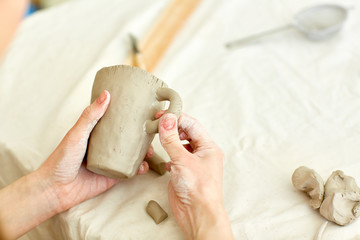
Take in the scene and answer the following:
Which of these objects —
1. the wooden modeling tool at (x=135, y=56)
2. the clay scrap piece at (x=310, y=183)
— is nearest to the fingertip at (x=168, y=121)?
the clay scrap piece at (x=310, y=183)

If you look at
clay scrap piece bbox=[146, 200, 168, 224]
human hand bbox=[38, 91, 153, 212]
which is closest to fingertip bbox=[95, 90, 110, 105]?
human hand bbox=[38, 91, 153, 212]

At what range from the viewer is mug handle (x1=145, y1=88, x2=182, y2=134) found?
29.8 inches

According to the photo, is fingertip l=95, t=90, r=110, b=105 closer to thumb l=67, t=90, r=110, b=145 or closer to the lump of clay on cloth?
thumb l=67, t=90, r=110, b=145

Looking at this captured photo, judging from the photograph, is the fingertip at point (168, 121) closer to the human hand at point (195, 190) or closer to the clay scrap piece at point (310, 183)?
the human hand at point (195, 190)

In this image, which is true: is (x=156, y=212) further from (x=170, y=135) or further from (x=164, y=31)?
(x=164, y=31)

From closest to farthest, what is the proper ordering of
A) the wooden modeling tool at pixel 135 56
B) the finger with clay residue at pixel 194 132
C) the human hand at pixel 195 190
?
the human hand at pixel 195 190 < the finger with clay residue at pixel 194 132 < the wooden modeling tool at pixel 135 56

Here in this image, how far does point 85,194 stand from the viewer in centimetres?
84

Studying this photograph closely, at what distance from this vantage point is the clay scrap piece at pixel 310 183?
30.0 inches

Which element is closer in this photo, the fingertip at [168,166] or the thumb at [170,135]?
the thumb at [170,135]

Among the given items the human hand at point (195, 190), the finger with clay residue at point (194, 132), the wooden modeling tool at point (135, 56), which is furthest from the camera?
the wooden modeling tool at point (135, 56)

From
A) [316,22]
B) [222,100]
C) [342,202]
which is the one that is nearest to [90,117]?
[222,100]

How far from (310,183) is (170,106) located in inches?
12.4

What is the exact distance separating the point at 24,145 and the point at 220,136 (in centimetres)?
49

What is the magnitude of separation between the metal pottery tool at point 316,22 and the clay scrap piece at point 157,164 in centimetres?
49
